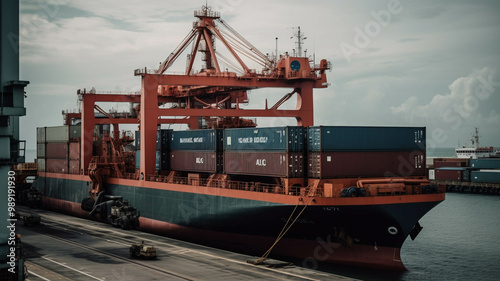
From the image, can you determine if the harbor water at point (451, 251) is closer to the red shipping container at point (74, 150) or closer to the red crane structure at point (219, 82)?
the red crane structure at point (219, 82)

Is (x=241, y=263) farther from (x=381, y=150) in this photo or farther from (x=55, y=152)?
(x=55, y=152)

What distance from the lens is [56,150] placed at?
66875mm

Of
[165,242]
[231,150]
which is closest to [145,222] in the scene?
[165,242]

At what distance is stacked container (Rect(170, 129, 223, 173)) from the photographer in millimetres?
39250

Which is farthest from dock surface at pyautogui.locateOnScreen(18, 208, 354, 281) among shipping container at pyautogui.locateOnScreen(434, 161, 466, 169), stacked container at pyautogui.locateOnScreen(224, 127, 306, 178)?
shipping container at pyautogui.locateOnScreen(434, 161, 466, 169)

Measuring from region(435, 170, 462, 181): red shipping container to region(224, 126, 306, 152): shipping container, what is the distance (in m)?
69.1

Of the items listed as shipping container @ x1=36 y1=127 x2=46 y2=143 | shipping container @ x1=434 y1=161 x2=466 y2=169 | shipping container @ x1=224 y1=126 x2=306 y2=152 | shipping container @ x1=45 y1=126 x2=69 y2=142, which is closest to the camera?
shipping container @ x1=224 y1=126 x2=306 y2=152

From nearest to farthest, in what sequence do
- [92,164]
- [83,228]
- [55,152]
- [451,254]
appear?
1. [451,254]
2. [83,228]
3. [92,164]
4. [55,152]

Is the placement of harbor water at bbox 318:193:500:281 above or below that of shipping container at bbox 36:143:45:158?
below

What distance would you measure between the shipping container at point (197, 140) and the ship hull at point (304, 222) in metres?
3.30

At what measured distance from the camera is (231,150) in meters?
37.9

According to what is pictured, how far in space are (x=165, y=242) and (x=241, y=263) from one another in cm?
948

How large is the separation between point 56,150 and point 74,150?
7.19 metres

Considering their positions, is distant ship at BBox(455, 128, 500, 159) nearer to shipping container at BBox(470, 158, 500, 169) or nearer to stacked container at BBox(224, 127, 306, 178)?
shipping container at BBox(470, 158, 500, 169)
